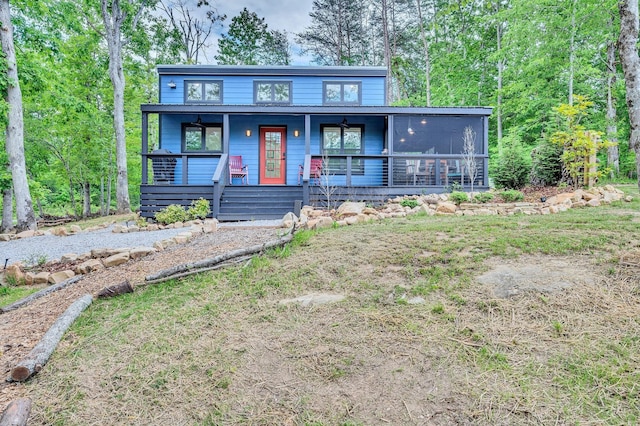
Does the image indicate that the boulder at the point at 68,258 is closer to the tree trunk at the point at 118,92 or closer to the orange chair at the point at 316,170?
the orange chair at the point at 316,170

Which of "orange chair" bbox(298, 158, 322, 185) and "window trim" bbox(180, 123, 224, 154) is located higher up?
"window trim" bbox(180, 123, 224, 154)

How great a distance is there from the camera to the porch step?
8.43 metres

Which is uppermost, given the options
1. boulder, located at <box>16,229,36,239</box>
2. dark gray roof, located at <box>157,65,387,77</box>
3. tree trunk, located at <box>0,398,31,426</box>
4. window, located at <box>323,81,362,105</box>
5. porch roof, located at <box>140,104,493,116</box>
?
dark gray roof, located at <box>157,65,387,77</box>

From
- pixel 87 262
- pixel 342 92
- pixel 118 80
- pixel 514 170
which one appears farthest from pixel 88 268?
pixel 118 80

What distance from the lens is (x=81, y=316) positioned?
261cm

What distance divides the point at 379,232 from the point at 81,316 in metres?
2.99

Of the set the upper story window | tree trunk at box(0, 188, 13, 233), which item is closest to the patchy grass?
the upper story window

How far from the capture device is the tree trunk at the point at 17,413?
61.2 inches

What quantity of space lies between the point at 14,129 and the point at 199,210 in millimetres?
4685

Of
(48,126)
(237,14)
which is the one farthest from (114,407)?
(237,14)

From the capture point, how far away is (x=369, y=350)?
1.88 meters

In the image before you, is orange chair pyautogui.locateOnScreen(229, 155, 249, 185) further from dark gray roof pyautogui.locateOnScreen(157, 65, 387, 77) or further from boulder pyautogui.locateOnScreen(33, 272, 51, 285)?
boulder pyautogui.locateOnScreen(33, 272, 51, 285)

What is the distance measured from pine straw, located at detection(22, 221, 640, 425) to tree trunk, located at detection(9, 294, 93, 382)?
8 cm

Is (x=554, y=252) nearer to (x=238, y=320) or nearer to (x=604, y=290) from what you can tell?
(x=604, y=290)
